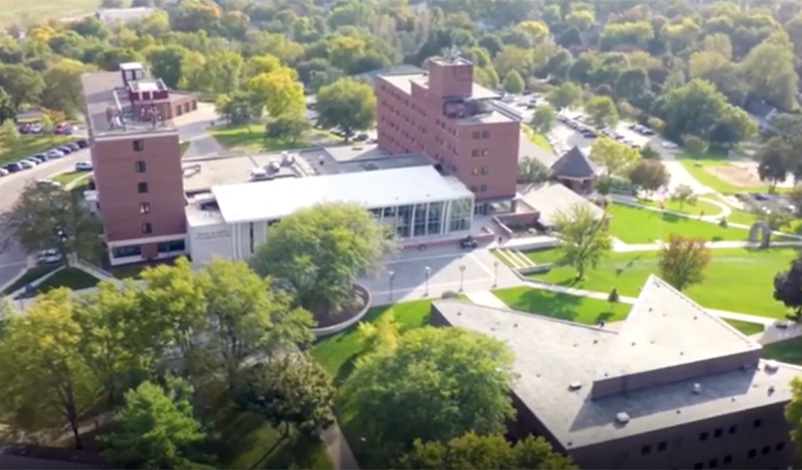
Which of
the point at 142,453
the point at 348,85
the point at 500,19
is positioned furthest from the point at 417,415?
the point at 500,19

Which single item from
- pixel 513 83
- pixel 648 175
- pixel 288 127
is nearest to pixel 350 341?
pixel 648 175

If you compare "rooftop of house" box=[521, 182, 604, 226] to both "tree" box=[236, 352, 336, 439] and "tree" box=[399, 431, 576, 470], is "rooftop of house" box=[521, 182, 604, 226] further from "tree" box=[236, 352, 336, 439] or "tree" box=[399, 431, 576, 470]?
"tree" box=[399, 431, 576, 470]

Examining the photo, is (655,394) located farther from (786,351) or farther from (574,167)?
(574,167)

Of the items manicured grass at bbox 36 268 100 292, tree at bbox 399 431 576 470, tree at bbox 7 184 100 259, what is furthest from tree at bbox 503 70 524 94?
tree at bbox 399 431 576 470

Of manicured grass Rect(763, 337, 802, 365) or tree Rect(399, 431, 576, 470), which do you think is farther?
manicured grass Rect(763, 337, 802, 365)

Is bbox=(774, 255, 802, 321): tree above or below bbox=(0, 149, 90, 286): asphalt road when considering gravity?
above

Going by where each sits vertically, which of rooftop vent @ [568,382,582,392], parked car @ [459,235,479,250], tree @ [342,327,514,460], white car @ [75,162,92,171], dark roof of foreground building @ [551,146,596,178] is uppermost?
tree @ [342,327,514,460]
